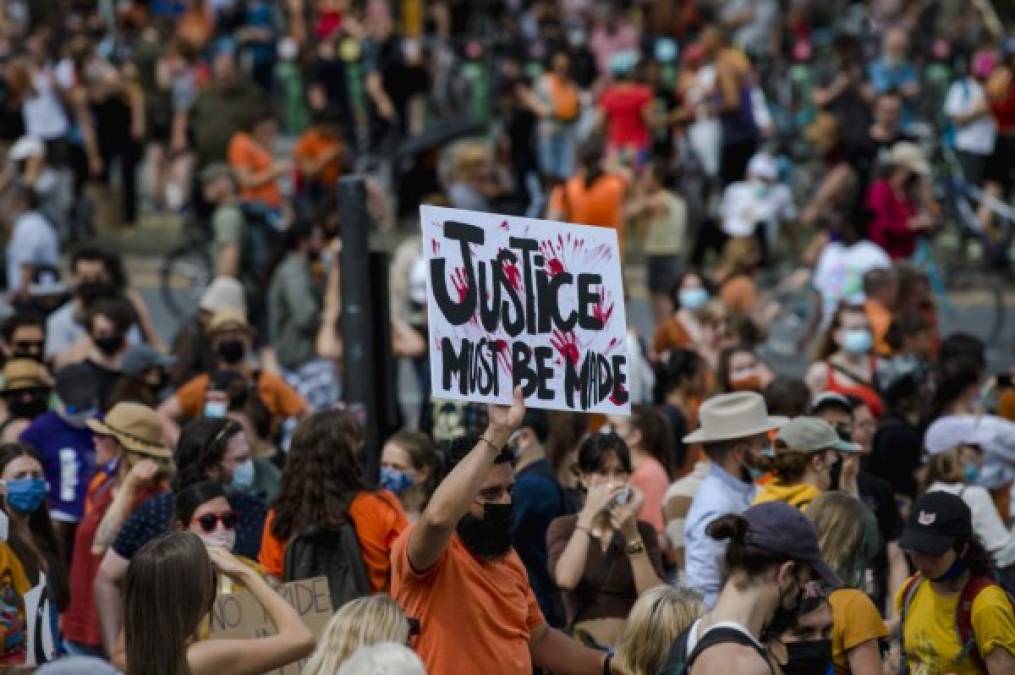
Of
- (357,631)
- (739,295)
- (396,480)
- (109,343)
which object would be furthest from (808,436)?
(739,295)

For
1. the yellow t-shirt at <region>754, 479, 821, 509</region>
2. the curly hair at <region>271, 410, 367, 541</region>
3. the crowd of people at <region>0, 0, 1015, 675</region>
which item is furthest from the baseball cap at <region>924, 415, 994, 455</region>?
the curly hair at <region>271, 410, 367, 541</region>

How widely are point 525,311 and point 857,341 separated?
5.05 metres

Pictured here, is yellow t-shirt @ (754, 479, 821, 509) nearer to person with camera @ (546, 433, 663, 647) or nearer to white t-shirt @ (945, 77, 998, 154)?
person with camera @ (546, 433, 663, 647)

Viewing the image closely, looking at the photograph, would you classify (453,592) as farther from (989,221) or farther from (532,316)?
(989,221)

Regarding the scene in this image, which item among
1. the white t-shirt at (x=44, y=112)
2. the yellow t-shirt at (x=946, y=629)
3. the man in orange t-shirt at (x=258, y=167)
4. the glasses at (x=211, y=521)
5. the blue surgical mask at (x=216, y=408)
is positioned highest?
the white t-shirt at (x=44, y=112)

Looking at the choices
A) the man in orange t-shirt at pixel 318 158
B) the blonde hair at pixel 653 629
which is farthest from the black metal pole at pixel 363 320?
the man in orange t-shirt at pixel 318 158

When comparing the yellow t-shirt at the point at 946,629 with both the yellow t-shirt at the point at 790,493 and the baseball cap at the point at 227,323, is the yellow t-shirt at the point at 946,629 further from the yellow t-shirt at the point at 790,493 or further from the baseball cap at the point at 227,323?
the baseball cap at the point at 227,323

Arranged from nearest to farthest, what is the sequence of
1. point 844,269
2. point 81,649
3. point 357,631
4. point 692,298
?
point 357,631
point 81,649
point 692,298
point 844,269

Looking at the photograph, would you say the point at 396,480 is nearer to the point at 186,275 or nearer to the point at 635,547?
the point at 635,547

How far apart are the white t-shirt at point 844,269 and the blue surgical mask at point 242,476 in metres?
6.72

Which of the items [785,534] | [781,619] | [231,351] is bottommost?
[781,619]

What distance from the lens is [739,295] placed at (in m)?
13.6

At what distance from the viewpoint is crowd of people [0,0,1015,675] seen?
6.09m

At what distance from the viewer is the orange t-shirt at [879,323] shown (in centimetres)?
1182
